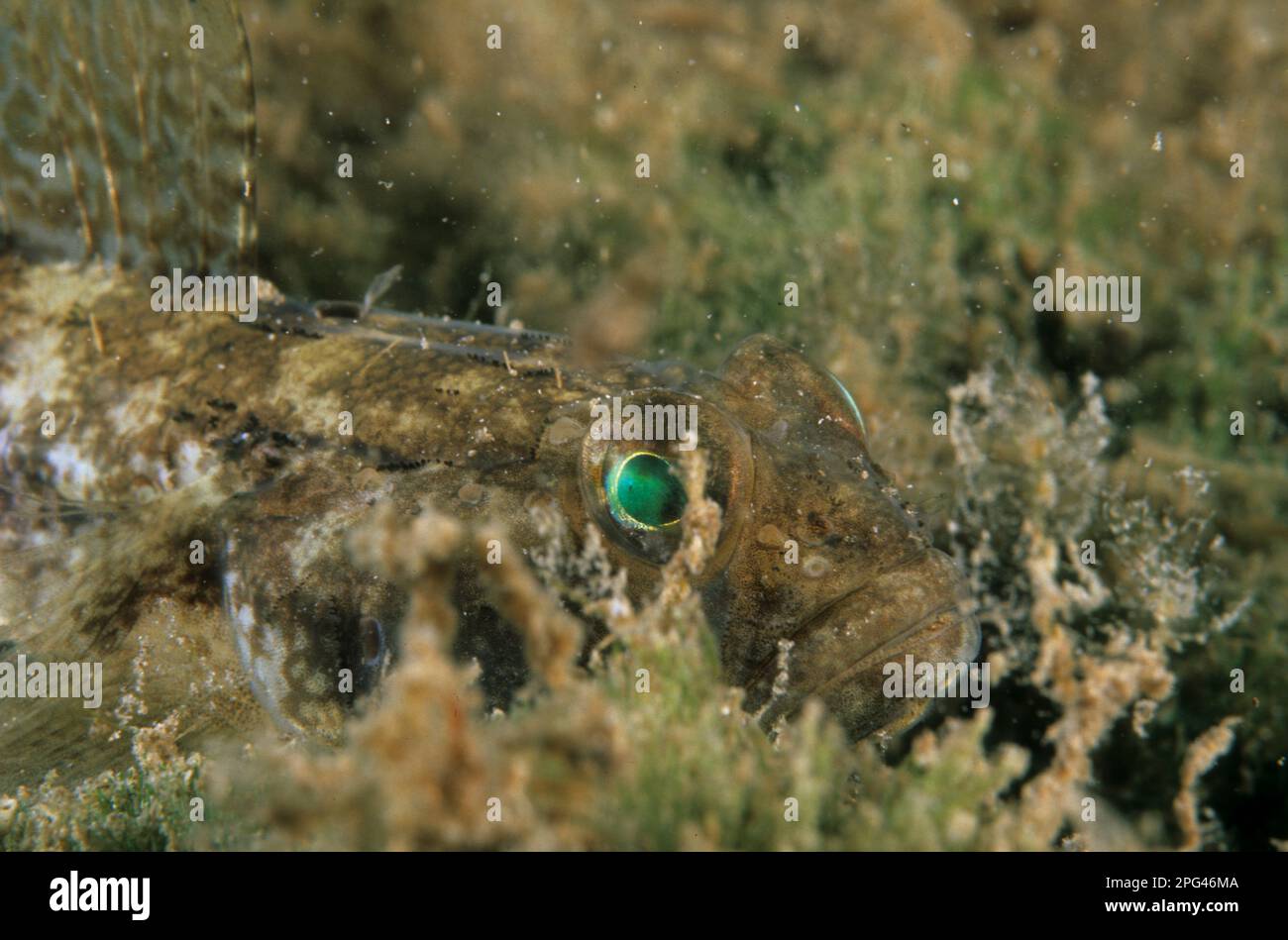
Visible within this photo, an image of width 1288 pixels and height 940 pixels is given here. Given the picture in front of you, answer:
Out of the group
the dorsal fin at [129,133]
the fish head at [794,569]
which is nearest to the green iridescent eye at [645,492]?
the fish head at [794,569]

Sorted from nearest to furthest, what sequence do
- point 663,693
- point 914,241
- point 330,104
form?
point 663,693, point 914,241, point 330,104

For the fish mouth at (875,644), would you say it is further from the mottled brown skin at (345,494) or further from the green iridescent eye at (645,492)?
the green iridescent eye at (645,492)

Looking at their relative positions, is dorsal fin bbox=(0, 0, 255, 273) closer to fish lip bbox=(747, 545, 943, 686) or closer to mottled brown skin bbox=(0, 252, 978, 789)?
mottled brown skin bbox=(0, 252, 978, 789)
